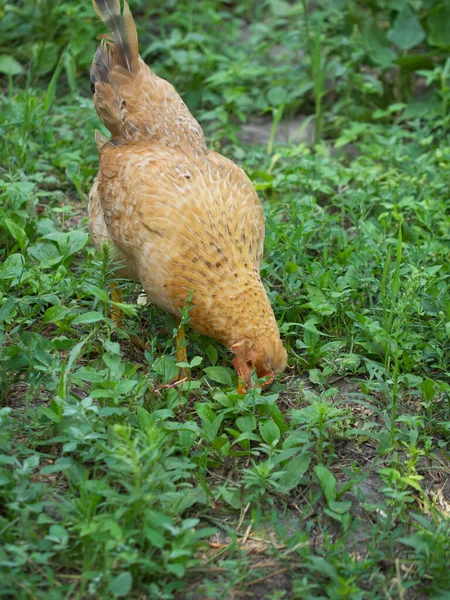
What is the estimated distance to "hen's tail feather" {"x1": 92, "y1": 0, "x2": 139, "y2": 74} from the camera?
390 cm

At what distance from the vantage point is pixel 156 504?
256 centimetres

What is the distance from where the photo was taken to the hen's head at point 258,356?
3.09 meters

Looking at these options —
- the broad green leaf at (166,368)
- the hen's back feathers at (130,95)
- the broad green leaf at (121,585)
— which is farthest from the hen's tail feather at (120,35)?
the broad green leaf at (121,585)

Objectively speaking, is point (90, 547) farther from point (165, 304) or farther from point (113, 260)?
point (113, 260)

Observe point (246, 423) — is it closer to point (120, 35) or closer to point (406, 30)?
point (120, 35)

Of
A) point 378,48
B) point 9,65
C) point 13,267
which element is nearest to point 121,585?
point 13,267

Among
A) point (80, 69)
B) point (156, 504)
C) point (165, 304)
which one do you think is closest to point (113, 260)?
point (165, 304)

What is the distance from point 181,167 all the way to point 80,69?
3294mm

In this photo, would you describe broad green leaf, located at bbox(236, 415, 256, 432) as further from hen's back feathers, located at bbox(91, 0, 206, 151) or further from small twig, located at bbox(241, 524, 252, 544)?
hen's back feathers, located at bbox(91, 0, 206, 151)

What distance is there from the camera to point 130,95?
12.5ft

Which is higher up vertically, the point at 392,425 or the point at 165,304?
the point at 165,304

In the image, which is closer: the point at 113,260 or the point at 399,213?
the point at 113,260

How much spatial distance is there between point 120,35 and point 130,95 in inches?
14.8

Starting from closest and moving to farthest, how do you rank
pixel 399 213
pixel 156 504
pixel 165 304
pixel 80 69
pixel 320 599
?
A: pixel 320 599, pixel 156 504, pixel 165 304, pixel 399 213, pixel 80 69
